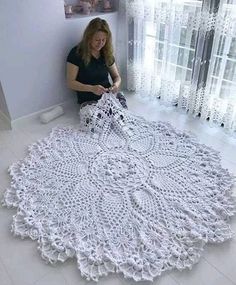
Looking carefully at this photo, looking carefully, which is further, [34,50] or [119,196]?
[34,50]

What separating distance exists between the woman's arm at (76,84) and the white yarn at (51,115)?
241 mm

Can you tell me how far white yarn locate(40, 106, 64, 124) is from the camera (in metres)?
2.17

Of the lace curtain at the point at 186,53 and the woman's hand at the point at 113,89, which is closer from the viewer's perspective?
the lace curtain at the point at 186,53

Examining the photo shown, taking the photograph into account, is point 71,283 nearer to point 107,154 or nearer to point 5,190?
point 5,190

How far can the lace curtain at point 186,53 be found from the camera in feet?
5.95

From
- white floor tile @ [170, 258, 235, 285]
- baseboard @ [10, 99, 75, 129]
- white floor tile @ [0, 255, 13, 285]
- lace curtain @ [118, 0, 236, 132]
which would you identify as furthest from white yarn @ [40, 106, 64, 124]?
white floor tile @ [170, 258, 235, 285]

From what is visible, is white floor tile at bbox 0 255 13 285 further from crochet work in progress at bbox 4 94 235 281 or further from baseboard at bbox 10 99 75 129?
baseboard at bbox 10 99 75 129

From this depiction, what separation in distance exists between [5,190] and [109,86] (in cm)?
115

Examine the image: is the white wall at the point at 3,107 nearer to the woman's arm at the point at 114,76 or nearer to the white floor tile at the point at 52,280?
the woman's arm at the point at 114,76

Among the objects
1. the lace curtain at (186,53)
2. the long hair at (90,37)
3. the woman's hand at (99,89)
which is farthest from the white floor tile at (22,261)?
the lace curtain at (186,53)

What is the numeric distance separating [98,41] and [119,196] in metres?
1.15

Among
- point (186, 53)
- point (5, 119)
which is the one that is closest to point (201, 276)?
point (186, 53)

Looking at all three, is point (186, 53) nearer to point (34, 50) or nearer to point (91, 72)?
point (91, 72)

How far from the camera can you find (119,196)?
151 cm
